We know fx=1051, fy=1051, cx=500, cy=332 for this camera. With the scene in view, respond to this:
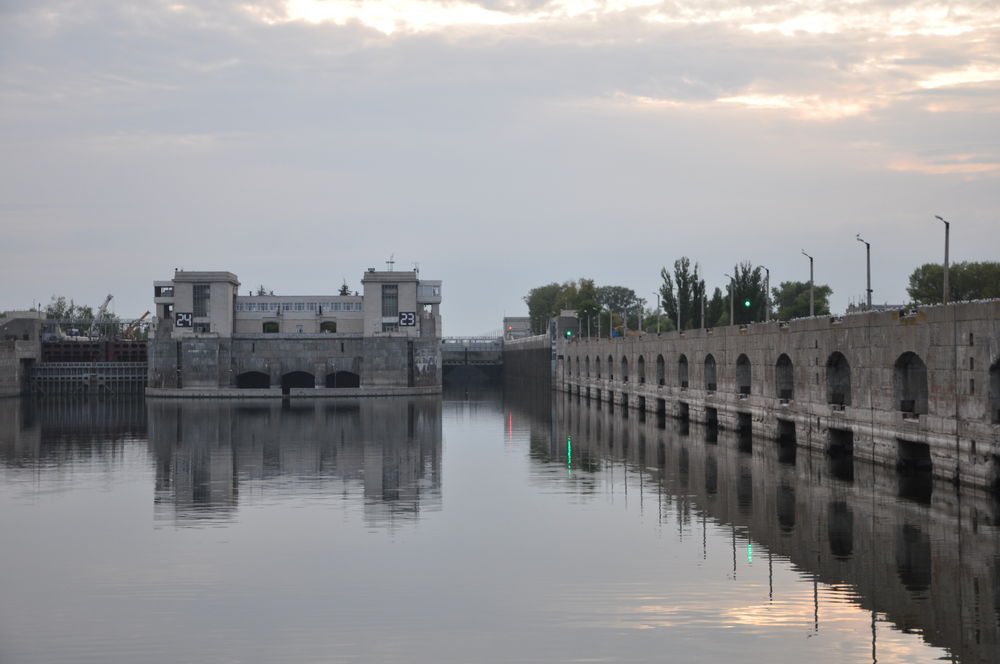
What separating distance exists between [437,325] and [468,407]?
30.6m

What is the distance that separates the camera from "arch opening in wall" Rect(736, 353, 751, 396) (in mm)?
58844

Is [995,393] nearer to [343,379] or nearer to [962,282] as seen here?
[343,379]

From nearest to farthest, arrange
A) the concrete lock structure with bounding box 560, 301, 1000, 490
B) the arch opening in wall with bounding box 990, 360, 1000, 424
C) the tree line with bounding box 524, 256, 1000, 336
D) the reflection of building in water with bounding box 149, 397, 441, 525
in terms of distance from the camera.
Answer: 1. the arch opening in wall with bounding box 990, 360, 1000, 424
2. the concrete lock structure with bounding box 560, 301, 1000, 490
3. the reflection of building in water with bounding box 149, 397, 441, 525
4. the tree line with bounding box 524, 256, 1000, 336

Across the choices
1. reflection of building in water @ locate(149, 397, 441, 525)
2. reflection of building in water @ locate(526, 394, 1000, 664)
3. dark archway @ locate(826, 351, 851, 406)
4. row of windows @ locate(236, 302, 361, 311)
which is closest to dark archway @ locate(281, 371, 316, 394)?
row of windows @ locate(236, 302, 361, 311)

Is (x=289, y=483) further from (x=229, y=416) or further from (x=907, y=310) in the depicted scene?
(x=229, y=416)

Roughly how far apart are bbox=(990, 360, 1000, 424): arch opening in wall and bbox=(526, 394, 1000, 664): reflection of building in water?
245 cm

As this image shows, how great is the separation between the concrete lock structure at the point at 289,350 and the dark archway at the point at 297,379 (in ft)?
0.38

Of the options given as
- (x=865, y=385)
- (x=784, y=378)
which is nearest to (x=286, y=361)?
(x=784, y=378)

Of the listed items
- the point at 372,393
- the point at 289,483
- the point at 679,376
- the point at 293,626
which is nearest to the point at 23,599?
the point at 293,626

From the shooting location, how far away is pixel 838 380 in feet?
151

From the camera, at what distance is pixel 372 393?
116 meters

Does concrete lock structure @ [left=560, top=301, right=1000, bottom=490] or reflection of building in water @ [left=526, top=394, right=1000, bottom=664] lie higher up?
concrete lock structure @ [left=560, top=301, right=1000, bottom=490]

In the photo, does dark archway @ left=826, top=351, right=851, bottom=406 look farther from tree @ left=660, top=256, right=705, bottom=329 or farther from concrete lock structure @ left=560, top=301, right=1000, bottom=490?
tree @ left=660, top=256, right=705, bottom=329

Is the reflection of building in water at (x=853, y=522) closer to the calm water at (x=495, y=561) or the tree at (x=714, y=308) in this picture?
the calm water at (x=495, y=561)
